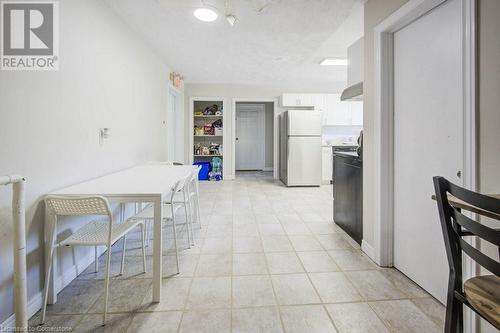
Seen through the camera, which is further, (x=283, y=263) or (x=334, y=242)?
(x=334, y=242)

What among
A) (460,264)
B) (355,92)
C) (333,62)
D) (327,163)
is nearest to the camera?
(460,264)

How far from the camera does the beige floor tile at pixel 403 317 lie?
1.38m

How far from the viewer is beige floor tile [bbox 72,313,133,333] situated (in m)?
1.37

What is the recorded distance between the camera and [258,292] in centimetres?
172

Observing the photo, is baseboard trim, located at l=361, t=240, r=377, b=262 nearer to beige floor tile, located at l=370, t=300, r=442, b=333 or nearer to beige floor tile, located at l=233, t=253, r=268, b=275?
beige floor tile, located at l=370, t=300, r=442, b=333

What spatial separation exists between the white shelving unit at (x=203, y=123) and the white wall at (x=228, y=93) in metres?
0.07

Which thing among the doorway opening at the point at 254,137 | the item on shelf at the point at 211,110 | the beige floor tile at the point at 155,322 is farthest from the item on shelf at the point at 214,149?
the beige floor tile at the point at 155,322

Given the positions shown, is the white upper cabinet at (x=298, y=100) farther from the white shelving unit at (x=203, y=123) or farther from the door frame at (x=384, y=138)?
the door frame at (x=384, y=138)

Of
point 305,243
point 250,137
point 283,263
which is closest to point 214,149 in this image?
point 250,137

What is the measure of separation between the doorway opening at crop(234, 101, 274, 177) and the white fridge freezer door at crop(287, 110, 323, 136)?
2.90 metres

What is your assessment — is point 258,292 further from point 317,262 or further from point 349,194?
point 349,194

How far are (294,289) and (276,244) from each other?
0.77 m

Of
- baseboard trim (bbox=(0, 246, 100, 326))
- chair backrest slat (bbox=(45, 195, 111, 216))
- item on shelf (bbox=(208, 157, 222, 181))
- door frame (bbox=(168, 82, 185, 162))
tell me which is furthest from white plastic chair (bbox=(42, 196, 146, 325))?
item on shelf (bbox=(208, 157, 222, 181))

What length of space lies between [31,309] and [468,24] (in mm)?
2864
